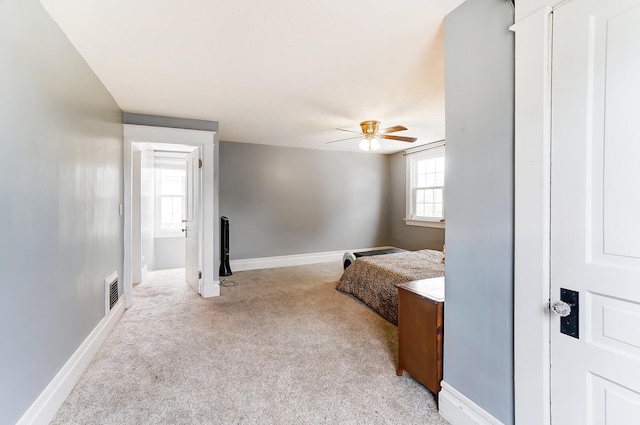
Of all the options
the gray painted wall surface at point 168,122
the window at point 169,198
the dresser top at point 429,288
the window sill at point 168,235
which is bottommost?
the dresser top at point 429,288

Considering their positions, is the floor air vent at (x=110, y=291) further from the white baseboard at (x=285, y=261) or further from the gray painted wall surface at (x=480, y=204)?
the gray painted wall surface at (x=480, y=204)

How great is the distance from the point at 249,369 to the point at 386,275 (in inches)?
67.2

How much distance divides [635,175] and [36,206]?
102 inches

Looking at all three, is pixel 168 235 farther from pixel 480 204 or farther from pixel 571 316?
pixel 571 316

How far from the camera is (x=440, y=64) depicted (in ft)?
7.46

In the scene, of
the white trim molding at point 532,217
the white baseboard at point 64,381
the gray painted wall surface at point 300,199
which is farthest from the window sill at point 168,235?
the white trim molding at point 532,217

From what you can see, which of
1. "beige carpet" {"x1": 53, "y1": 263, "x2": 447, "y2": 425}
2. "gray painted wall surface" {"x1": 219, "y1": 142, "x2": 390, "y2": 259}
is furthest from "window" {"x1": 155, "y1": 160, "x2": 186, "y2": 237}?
"beige carpet" {"x1": 53, "y1": 263, "x2": 447, "y2": 425}

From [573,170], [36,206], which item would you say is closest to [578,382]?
[573,170]

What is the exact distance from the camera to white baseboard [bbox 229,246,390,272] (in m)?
5.23

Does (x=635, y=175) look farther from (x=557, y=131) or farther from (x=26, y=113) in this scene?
(x=26, y=113)

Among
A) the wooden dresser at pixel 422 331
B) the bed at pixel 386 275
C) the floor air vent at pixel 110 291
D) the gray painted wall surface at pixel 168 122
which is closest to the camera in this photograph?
the wooden dresser at pixel 422 331

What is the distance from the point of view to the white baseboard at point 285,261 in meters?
5.23

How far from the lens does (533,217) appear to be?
121cm

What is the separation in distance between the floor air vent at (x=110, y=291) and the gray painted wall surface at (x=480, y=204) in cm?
288
